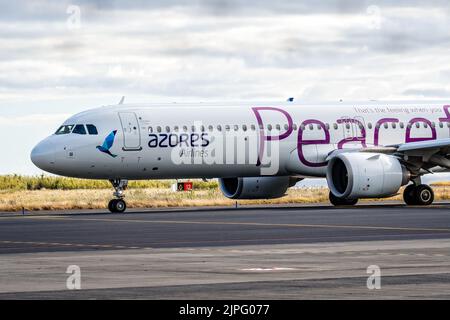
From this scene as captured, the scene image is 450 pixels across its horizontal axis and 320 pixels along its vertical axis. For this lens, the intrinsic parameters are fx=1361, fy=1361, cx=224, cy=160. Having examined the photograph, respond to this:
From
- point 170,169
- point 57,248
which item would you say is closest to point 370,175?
point 170,169

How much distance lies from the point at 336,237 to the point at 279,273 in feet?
31.0

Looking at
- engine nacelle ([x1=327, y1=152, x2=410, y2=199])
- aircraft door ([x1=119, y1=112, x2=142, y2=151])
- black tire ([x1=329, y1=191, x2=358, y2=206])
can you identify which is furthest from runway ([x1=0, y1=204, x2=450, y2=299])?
black tire ([x1=329, y1=191, x2=358, y2=206])

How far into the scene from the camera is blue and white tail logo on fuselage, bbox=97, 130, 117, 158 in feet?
159

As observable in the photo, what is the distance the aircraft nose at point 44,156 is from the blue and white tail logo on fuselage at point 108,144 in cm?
170

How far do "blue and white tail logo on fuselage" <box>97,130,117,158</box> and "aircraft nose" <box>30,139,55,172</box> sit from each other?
5.56 feet

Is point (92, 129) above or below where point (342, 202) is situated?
above

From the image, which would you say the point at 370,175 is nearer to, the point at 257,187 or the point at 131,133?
the point at 257,187

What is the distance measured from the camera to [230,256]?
24922 mm

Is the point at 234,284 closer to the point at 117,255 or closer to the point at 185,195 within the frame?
the point at 117,255

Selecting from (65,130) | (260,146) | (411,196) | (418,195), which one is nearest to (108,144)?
(65,130)

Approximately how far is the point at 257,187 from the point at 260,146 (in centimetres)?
295

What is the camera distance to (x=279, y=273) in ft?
69.4

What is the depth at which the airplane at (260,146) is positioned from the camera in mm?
48406
